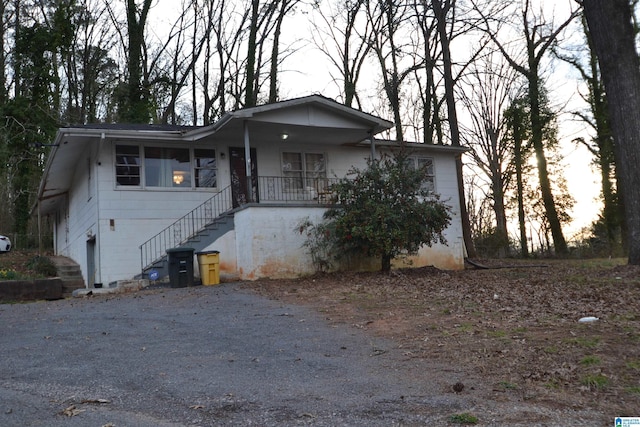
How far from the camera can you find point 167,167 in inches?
620

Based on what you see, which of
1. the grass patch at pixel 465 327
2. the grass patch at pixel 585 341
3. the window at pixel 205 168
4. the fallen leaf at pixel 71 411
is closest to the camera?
the fallen leaf at pixel 71 411

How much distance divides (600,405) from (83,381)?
4253 mm

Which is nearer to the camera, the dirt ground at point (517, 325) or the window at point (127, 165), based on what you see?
the dirt ground at point (517, 325)

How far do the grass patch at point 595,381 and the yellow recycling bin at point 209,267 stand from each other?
9852mm

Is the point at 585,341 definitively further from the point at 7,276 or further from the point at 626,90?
the point at 7,276

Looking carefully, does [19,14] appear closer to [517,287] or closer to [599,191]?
[517,287]

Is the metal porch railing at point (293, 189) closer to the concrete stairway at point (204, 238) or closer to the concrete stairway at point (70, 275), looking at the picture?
the concrete stairway at point (204, 238)

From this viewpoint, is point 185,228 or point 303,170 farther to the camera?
point 303,170

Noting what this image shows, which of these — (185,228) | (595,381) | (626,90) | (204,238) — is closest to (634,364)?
(595,381)

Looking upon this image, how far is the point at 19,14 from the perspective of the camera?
25.0m

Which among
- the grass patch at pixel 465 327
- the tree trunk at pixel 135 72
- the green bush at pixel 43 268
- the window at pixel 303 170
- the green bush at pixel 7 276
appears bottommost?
the grass patch at pixel 465 327

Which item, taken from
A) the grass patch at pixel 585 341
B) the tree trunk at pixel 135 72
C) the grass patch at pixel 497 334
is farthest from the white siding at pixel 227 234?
the grass patch at pixel 585 341

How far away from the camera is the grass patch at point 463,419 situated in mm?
3775

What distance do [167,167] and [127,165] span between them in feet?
3.56
